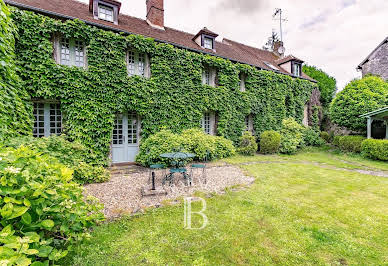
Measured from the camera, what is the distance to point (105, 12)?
9.02m

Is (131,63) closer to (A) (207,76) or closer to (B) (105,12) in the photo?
(B) (105,12)

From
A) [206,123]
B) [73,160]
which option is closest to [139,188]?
[73,160]

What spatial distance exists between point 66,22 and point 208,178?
27.6ft

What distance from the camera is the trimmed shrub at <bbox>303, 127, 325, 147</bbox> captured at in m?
14.4

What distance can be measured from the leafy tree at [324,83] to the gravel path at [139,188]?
1743 cm

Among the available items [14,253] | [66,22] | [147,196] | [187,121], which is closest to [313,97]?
[187,121]

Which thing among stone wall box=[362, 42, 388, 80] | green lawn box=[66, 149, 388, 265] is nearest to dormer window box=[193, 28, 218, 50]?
green lawn box=[66, 149, 388, 265]

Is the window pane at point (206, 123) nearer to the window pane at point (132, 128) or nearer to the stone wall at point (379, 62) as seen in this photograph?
the window pane at point (132, 128)

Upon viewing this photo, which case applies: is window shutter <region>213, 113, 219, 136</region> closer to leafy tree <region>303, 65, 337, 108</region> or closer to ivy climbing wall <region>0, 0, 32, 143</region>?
ivy climbing wall <region>0, 0, 32, 143</region>

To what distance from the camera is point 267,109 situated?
43.7 feet

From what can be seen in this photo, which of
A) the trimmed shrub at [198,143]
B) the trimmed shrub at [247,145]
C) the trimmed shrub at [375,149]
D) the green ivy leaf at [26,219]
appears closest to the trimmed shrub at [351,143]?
the trimmed shrub at [375,149]

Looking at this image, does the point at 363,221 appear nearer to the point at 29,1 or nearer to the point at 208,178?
the point at 208,178

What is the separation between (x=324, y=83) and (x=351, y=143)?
10870mm

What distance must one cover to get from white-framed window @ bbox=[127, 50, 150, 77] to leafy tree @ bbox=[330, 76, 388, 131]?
45.8 feet
